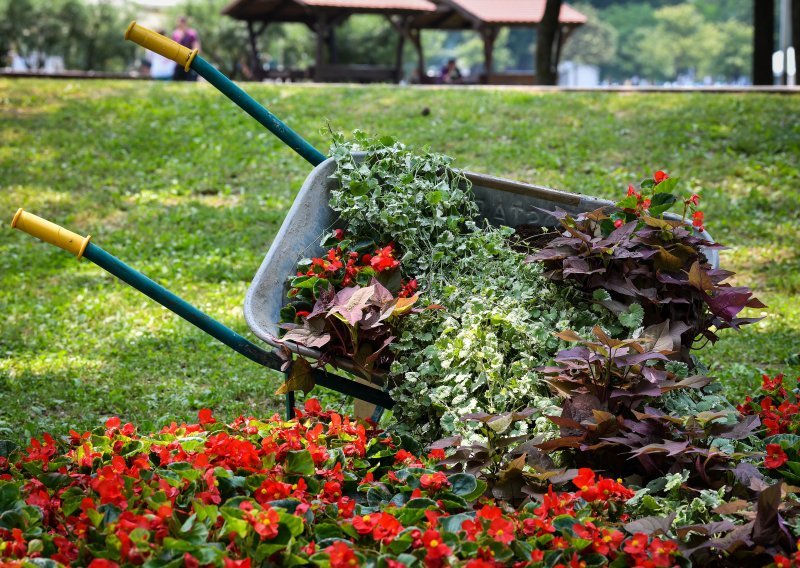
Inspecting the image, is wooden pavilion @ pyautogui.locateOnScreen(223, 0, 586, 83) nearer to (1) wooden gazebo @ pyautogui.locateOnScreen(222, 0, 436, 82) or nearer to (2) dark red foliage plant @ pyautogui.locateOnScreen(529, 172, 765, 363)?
(1) wooden gazebo @ pyautogui.locateOnScreen(222, 0, 436, 82)

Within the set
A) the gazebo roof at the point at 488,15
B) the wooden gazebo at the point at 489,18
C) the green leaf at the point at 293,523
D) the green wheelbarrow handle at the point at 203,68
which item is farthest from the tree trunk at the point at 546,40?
the green leaf at the point at 293,523

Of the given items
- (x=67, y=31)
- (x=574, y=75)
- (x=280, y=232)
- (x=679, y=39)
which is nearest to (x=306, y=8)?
(x=67, y=31)

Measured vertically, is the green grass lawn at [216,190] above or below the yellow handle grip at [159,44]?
below

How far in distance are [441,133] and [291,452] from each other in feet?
24.0

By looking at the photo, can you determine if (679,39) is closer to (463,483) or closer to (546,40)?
(546,40)

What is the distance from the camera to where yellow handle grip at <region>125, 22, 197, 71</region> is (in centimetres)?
300

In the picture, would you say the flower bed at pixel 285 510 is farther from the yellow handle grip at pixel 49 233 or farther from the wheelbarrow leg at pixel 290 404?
the yellow handle grip at pixel 49 233

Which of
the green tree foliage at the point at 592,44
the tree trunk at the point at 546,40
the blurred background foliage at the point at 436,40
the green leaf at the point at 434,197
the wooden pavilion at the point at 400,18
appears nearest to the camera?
the green leaf at the point at 434,197

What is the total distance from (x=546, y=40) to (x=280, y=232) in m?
10.2

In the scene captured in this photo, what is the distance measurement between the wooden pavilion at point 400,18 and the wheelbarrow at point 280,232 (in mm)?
12950

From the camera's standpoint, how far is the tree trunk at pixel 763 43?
12.5 meters

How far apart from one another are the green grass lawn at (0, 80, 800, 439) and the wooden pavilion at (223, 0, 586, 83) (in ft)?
18.0

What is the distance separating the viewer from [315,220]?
10.8ft

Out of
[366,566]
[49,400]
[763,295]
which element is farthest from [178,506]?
[763,295]
